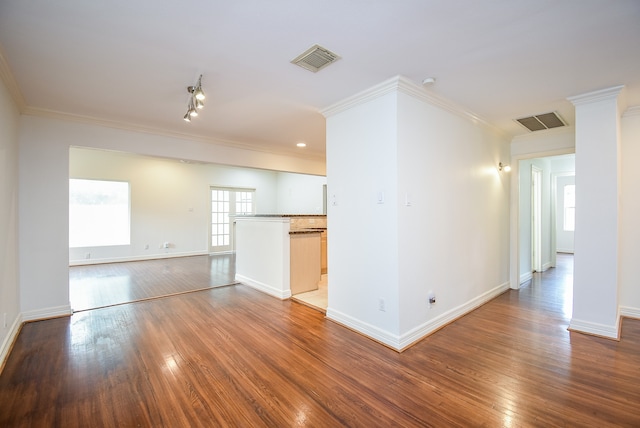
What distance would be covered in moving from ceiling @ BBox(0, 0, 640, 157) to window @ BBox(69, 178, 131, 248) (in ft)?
13.5

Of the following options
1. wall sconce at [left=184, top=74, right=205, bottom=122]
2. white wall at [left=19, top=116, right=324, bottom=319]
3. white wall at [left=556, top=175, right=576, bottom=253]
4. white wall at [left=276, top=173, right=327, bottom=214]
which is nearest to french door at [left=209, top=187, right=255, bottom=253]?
white wall at [left=276, top=173, right=327, bottom=214]

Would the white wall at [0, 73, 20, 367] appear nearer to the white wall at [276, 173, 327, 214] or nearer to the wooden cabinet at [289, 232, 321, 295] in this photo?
the wooden cabinet at [289, 232, 321, 295]

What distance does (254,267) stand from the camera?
477 centimetres

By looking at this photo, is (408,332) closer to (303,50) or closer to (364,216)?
(364,216)

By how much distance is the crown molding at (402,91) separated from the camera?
2.60 metres

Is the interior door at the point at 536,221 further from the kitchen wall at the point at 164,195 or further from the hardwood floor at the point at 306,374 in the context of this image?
the kitchen wall at the point at 164,195

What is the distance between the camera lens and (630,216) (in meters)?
3.42

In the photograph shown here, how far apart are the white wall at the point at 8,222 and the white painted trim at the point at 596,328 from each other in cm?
527

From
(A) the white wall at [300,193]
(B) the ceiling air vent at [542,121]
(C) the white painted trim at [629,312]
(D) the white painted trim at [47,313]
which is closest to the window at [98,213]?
(D) the white painted trim at [47,313]

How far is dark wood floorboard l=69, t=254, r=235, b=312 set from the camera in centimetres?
422

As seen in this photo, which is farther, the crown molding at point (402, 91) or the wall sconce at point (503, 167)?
the wall sconce at point (503, 167)

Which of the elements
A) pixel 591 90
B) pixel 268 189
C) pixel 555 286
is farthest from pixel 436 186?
pixel 268 189

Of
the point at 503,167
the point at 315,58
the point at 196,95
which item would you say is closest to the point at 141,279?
the point at 196,95

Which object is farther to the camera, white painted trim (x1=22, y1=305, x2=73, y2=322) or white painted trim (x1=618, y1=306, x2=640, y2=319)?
white painted trim (x1=618, y1=306, x2=640, y2=319)
